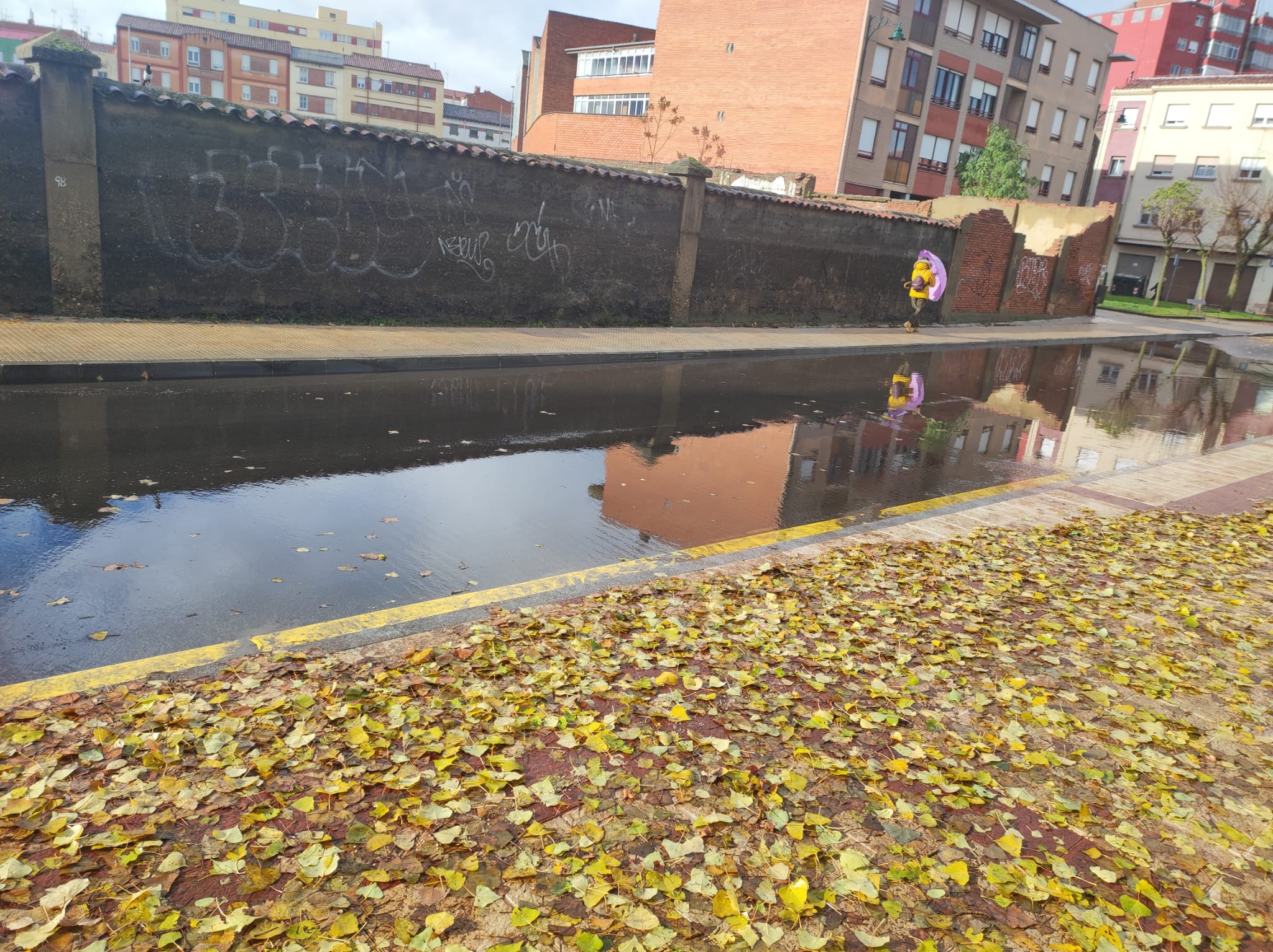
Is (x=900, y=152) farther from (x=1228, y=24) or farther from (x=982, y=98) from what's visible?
(x=1228, y=24)

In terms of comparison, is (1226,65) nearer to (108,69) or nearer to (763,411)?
(763,411)

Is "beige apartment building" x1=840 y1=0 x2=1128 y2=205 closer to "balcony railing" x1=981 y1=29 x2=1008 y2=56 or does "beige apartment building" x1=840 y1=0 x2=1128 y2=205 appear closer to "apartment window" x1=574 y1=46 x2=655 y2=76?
"balcony railing" x1=981 y1=29 x2=1008 y2=56

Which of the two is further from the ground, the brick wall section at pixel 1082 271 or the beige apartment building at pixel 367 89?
the beige apartment building at pixel 367 89

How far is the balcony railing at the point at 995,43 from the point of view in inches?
1775

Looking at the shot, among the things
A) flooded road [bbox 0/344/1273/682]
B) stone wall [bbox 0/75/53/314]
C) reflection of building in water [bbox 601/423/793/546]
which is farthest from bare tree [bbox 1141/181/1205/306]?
stone wall [bbox 0/75/53/314]

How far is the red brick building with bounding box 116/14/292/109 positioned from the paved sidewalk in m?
77.5

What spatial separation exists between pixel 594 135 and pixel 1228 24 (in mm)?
69839

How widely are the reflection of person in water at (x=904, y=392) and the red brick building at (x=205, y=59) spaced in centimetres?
8089

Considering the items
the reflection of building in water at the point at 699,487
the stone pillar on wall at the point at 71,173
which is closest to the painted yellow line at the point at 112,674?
the reflection of building in water at the point at 699,487

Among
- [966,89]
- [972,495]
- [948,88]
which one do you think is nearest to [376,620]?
[972,495]

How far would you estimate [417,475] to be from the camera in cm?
754

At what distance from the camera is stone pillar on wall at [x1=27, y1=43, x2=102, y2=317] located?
468 inches

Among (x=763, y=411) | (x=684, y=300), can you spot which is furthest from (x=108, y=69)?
(x=763, y=411)

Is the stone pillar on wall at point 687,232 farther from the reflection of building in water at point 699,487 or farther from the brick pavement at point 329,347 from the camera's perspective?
the reflection of building in water at point 699,487
